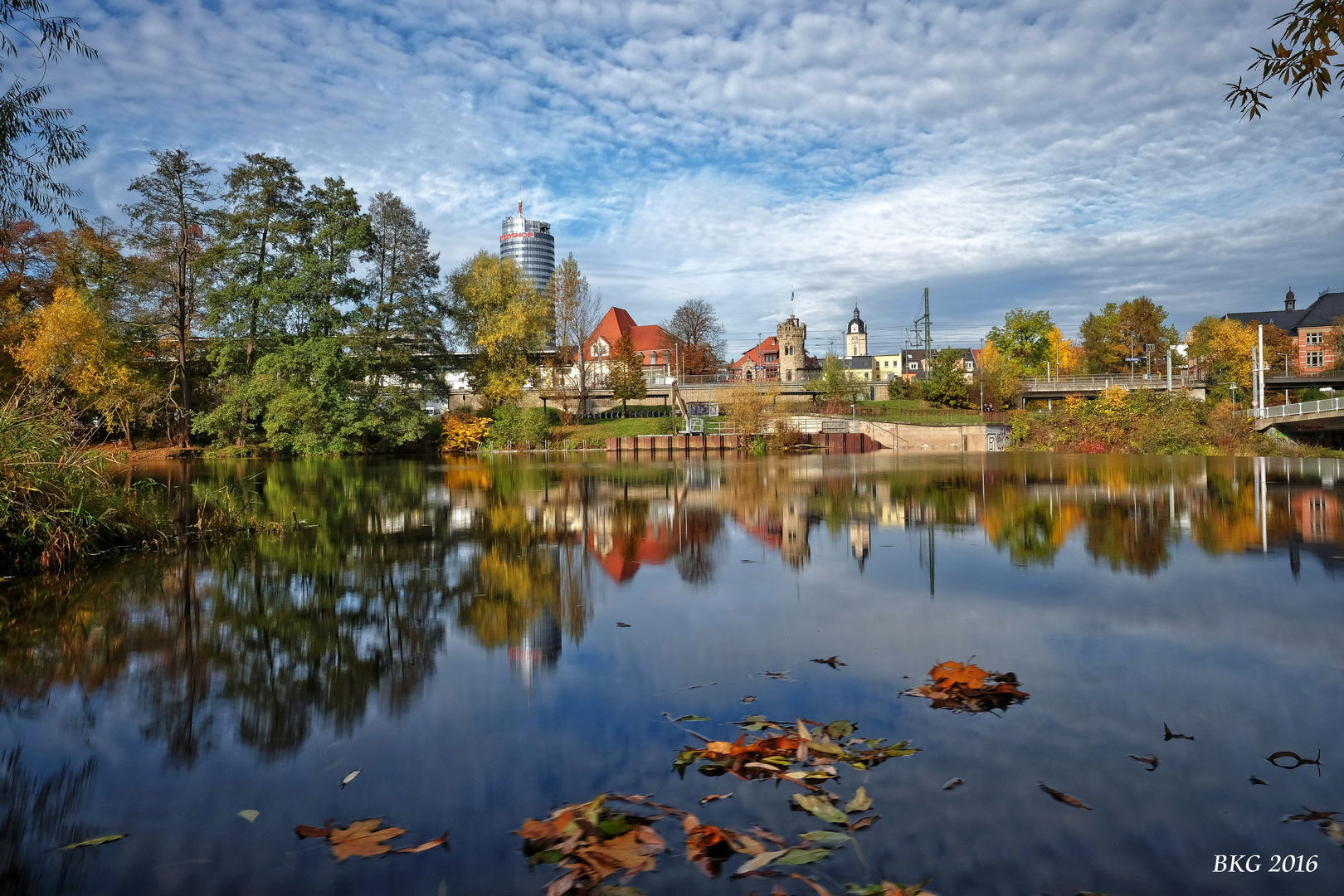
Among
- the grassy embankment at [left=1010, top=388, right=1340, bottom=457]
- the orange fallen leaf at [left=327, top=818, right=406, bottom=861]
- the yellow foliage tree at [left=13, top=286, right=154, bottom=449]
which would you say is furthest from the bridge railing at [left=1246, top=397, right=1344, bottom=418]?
the yellow foliage tree at [left=13, top=286, right=154, bottom=449]

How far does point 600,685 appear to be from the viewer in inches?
192

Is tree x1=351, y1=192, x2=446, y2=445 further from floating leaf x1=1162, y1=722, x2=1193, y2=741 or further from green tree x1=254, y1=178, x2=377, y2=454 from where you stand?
floating leaf x1=1162, y1=722, x2=1193, y2=741

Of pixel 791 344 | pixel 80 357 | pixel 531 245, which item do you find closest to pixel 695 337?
pixel 791 344

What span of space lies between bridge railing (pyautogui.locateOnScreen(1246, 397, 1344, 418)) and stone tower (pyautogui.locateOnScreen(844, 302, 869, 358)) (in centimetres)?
10217

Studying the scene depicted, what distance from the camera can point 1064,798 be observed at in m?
3.25

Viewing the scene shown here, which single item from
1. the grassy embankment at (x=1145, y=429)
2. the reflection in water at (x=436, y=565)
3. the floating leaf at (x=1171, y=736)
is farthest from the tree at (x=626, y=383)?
the floating leaf at (x=1171, y=736)

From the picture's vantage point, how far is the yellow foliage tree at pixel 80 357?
34.2 m

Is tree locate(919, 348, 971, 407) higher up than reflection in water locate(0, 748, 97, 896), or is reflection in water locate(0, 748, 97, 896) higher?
tree locate(919, 348, 971, 407)

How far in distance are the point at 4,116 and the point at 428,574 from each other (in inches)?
332

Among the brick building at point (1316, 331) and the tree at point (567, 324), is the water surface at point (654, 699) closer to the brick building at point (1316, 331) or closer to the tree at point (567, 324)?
the tree at point (567, 324)

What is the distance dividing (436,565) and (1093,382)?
66.3 m

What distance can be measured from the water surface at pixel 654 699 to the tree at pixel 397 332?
33.7m

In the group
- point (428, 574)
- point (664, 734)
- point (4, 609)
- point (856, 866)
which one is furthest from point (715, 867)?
point (4, 609)

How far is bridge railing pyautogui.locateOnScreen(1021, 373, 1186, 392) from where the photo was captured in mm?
60531
